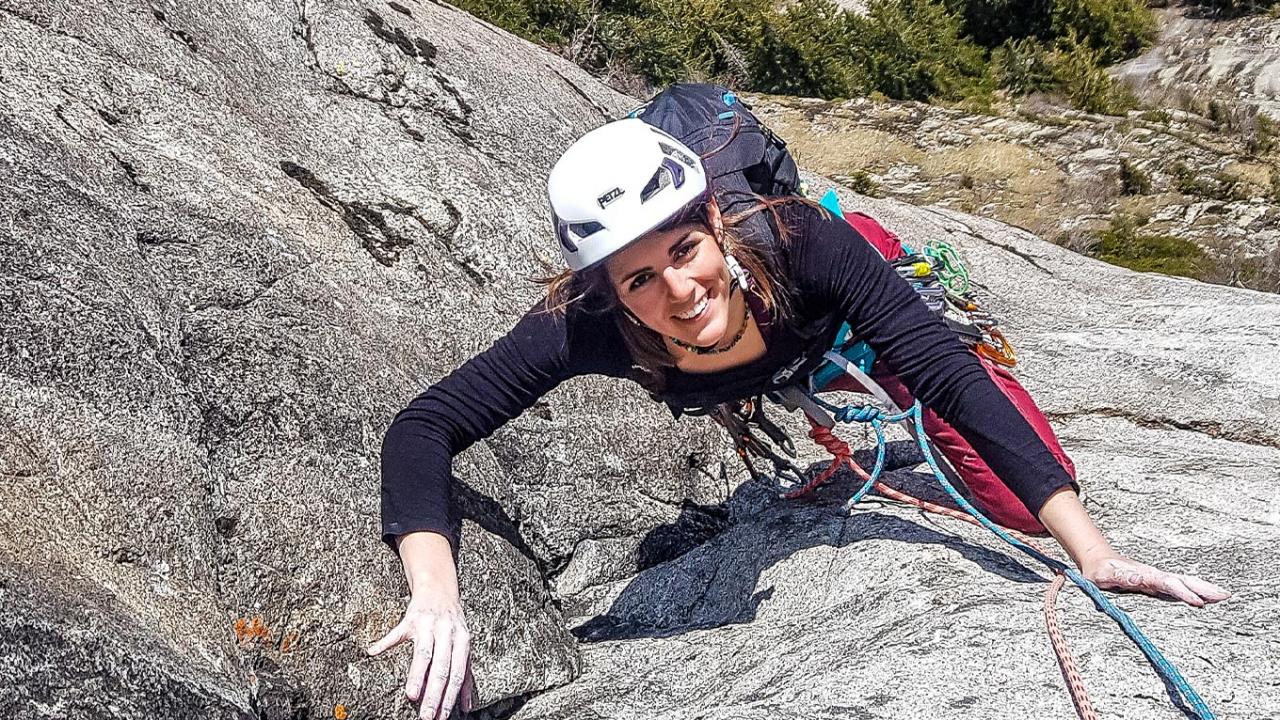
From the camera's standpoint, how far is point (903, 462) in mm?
5531

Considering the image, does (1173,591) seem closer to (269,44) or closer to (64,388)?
(64,388)

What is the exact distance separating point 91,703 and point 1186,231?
1353cm

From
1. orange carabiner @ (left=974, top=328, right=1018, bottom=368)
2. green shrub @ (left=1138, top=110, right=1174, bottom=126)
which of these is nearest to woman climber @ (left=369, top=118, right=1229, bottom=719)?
orange carabiner @ (left=974, top=328, right=1018, bottom=368)

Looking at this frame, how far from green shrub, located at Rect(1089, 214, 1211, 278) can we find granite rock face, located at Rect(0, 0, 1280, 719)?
585cm

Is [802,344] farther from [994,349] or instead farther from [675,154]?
[994,349]

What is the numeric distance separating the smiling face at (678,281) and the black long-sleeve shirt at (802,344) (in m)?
0.24

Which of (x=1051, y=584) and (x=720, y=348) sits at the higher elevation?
(x=720, y=348)

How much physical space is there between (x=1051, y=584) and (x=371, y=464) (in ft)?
7.86

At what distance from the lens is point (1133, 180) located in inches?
563

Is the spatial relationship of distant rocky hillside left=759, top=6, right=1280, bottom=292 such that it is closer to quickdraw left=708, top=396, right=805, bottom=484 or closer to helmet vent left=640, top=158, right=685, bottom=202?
quickdraw left=708, top=396, right=805, bottom=484

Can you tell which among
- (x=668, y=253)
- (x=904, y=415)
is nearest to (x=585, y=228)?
(x=668, y=253)

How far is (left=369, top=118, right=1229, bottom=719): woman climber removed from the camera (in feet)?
11.3

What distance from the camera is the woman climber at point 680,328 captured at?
345 centimetres

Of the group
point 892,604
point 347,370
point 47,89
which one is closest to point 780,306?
point 892,604
